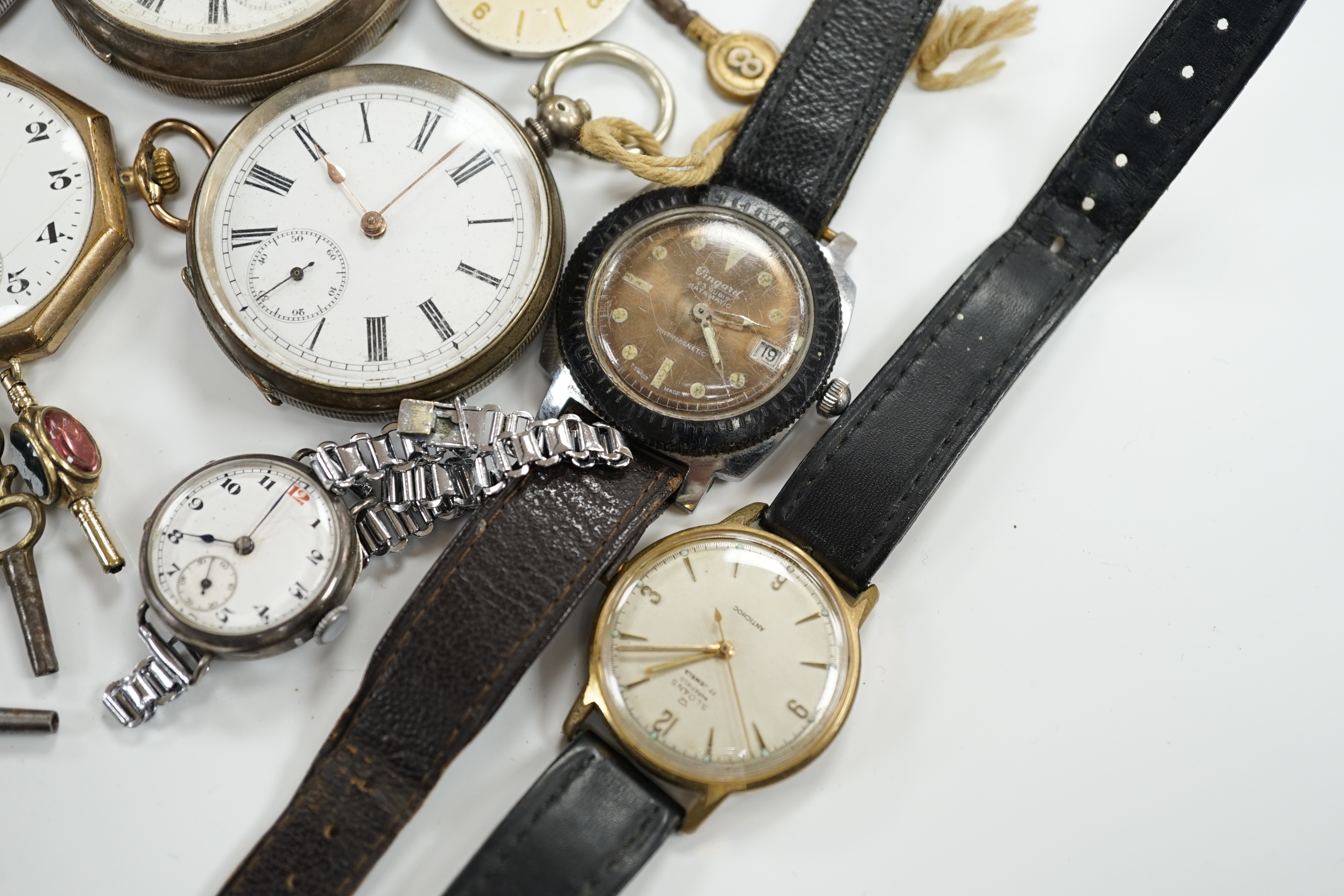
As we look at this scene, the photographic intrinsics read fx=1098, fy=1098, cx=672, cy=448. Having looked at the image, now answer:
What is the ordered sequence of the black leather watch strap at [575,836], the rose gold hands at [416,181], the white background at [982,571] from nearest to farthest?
the black leather watch strap at [575,836], the white background at [982,571], the rose gold hands at [416,181]

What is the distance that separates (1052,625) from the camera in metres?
2.56

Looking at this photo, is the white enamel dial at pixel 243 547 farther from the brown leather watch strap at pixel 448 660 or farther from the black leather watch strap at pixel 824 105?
the black leather watch strap at pixel 824 105

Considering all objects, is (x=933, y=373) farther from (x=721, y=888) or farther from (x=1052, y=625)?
(x=721, y=888)

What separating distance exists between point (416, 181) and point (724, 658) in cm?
128

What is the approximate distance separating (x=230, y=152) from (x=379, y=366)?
2.03 ft

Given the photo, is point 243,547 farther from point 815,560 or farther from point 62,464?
point 815,560

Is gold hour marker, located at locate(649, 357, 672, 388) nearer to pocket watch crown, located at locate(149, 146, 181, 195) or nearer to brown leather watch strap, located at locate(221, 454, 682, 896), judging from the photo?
brown leather watch strap, located at locate(221, 454, 682, 896)

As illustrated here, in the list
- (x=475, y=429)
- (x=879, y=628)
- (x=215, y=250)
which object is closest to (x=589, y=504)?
(x=475, y=429)

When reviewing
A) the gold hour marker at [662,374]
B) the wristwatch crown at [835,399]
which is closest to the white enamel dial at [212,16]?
the gold hour marker at [662,374]

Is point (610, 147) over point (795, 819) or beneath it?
over

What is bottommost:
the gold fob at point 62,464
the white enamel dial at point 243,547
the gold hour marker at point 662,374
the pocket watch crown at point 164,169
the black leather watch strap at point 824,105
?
the gold fob at point 62,464

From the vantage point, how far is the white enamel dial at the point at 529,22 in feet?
9.00

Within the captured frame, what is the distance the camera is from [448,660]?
2340 mm

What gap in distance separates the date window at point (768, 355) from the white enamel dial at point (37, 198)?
5.21 ft
